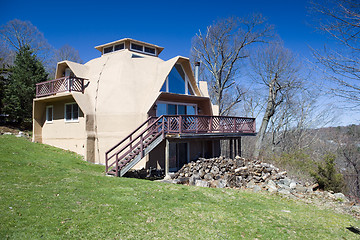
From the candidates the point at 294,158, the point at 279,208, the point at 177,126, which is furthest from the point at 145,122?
the point at 294,158

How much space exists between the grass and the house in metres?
4.83

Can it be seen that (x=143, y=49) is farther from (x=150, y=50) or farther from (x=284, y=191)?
(x=284, y=191)

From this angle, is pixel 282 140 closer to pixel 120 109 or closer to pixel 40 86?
pixel 120 109

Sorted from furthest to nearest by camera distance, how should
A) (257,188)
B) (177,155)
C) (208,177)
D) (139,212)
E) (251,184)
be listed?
(177,155) < (208,177) < (251,184) < (257,188) < (139,212)

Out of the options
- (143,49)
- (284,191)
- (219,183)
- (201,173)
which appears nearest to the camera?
(284,191)

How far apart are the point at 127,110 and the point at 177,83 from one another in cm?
401

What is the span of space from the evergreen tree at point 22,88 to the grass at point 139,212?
14.2 metres

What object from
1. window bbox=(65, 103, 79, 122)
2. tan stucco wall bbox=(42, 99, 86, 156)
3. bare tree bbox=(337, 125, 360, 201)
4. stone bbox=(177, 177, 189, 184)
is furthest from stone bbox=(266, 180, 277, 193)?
bare tree bbox=(337, 125, 360, 201)

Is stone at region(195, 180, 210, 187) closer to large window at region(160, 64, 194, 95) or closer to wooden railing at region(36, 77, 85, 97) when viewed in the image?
large window at region(160, 64, 194, 95)

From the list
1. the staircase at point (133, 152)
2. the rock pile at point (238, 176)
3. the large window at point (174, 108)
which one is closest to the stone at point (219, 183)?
the rock pile at point (238, 176)

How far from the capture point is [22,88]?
2242 cm

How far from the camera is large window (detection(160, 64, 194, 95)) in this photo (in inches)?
673

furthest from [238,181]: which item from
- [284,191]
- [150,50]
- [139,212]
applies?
[150,50]

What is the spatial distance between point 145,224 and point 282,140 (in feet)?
100
